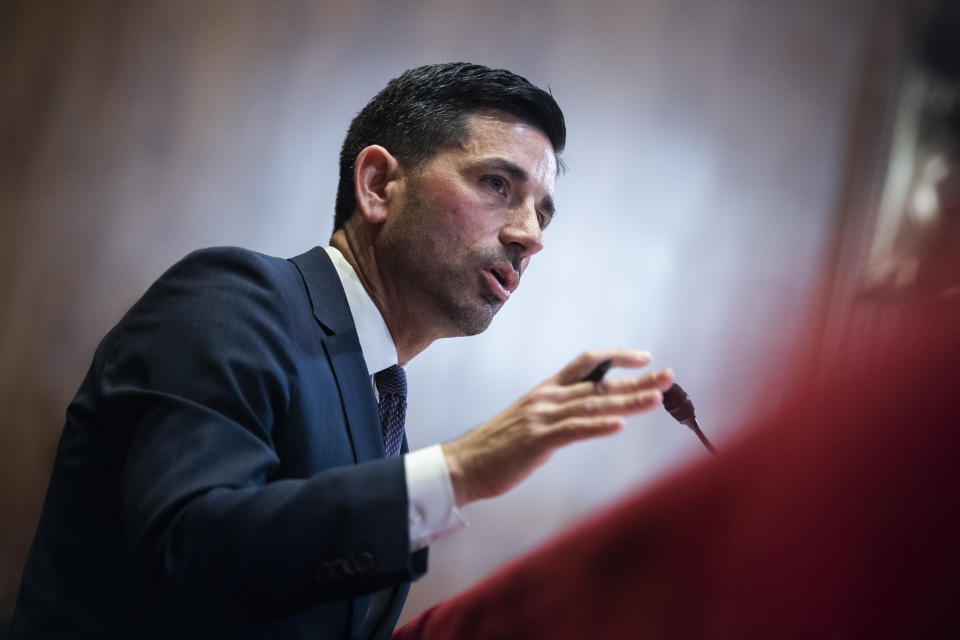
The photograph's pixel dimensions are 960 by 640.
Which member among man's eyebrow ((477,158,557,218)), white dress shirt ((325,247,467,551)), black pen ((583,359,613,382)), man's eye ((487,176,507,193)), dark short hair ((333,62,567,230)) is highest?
dark short hair ((333,62,567,230))

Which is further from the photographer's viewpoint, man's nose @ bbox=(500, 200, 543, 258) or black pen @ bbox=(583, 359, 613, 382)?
man's nose @ bbox=(500, 200, 543, 258)

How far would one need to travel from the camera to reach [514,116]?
1.07m

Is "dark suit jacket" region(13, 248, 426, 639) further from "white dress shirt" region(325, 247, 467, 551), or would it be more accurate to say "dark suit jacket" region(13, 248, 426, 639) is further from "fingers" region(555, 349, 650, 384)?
"fingers" region(555, 349, 650, 384)

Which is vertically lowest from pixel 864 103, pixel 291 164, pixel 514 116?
pixel 291 164

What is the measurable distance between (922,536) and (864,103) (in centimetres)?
179

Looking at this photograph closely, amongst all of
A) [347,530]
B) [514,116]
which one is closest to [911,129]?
[514,116]

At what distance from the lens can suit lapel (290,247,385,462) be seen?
81 centimetres

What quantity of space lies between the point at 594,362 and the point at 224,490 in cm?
32

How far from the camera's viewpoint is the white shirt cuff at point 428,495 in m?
0.57

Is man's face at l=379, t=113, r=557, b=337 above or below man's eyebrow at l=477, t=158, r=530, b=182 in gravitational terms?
below

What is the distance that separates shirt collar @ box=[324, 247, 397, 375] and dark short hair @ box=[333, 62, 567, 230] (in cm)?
17

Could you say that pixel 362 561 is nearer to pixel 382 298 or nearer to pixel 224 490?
pixel 224 490

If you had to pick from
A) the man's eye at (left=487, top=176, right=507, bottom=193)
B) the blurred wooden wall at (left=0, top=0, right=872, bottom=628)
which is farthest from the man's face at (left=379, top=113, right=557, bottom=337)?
the blurred wooden wall at (left=0, top=0, right=872, bottom=628)

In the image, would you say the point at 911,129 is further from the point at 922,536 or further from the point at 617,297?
the point at 922,536
